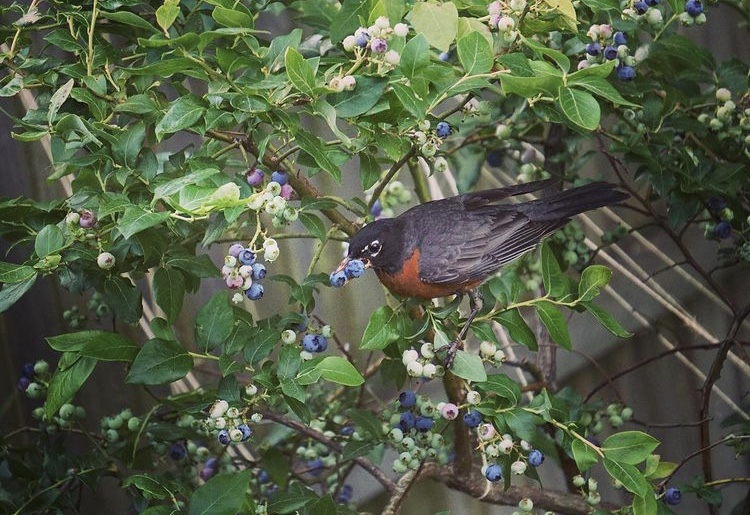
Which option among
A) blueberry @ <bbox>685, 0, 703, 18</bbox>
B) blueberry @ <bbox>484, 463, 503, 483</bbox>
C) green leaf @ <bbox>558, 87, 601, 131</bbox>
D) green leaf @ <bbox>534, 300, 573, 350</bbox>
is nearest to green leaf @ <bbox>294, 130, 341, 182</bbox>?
green leaf @ <bbox>558, 87, 601, 131</bbox>

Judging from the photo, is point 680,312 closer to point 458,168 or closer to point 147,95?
point 458,168

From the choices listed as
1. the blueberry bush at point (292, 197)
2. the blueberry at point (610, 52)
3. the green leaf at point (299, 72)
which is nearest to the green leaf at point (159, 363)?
the blueberry bush at point (292, 197)

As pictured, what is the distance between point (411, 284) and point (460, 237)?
167 millimetres

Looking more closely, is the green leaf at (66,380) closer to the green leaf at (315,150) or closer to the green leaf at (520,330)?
the green leaf at (315,150)

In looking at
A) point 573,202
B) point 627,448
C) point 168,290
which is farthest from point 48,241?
point 573,202

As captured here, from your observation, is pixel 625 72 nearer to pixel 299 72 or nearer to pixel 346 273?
pixel 346 273

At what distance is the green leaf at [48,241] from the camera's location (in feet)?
4.29

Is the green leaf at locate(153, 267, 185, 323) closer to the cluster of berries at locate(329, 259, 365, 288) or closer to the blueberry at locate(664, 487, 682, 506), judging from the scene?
the cluster of berries at locate(329, 259, 365, 288)

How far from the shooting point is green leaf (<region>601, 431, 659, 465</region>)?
1.45m

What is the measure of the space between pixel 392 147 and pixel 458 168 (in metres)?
0.89

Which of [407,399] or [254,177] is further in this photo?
[407,399]

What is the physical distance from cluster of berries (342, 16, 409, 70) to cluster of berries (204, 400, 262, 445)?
495mm

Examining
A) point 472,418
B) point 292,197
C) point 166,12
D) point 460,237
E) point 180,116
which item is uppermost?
point 166,12

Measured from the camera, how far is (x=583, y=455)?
1445 millimetres
